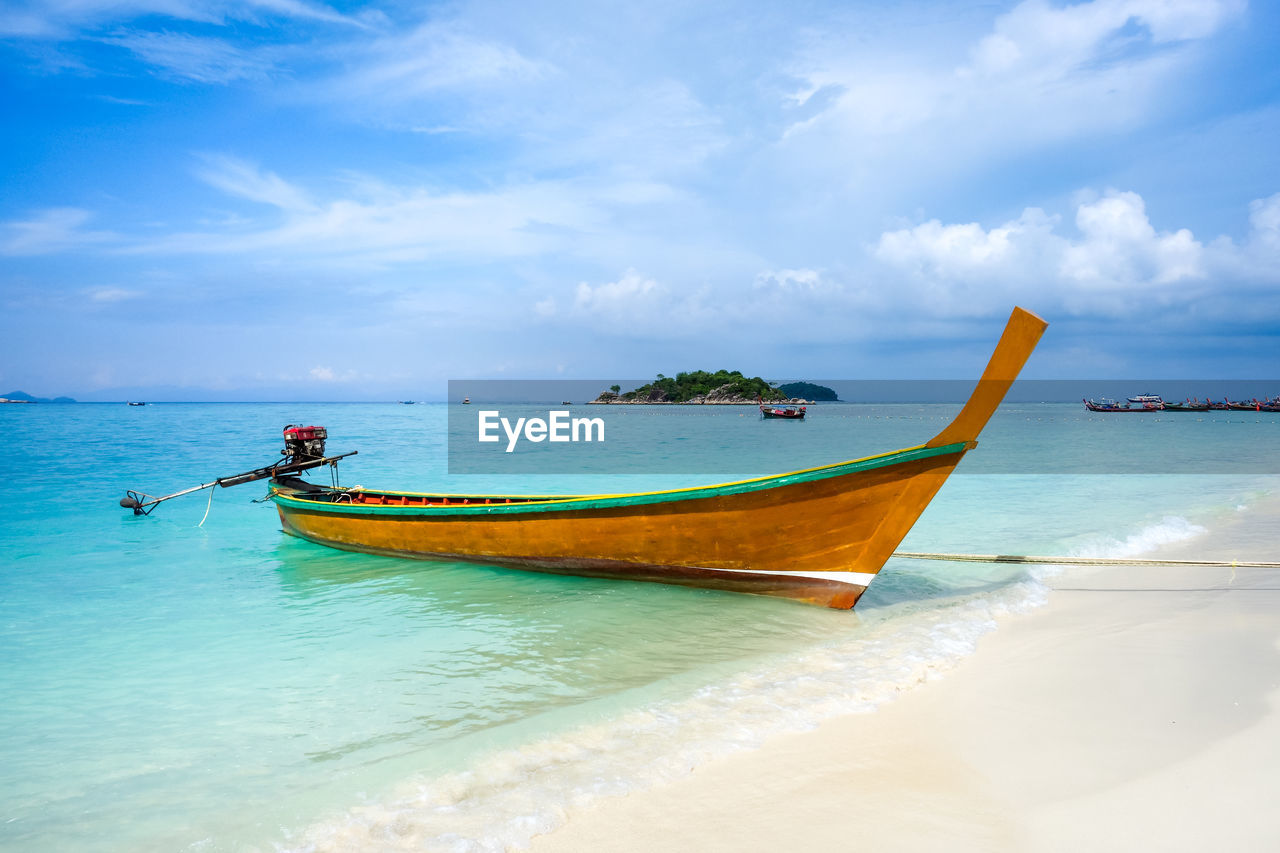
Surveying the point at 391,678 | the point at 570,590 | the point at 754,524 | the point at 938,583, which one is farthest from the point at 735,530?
the point at 391,678

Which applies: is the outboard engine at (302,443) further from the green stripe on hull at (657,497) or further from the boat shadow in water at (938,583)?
the boat shadow in water at (938,583)

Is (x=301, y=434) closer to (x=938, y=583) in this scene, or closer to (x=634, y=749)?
(x=634, y=749)

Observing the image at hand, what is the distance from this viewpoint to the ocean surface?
3.93 m

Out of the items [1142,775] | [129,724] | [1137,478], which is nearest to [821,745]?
[1142,775]

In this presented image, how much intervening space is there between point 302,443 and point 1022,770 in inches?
485

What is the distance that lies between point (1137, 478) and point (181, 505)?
28.2 meters

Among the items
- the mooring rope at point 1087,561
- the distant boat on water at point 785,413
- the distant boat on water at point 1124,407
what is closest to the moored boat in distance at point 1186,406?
the distant boat on water at point 1124,407

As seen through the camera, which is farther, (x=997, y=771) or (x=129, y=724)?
(x=129, y=724)

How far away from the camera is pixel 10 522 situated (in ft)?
47.6

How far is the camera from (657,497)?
298 inches

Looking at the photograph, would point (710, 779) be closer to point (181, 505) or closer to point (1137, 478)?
point (181, 505)

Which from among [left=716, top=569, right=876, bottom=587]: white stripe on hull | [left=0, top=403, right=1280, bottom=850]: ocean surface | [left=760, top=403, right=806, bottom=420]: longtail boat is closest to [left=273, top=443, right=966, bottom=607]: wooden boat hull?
[left=716, top=569, right=876, bottom=587]: white stripe on hull

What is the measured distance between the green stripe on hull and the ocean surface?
2.98 feet

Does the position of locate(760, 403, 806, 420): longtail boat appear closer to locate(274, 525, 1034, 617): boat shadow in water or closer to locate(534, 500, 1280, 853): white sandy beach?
locate(274, 525, 1034, 617): boat shadow in water
